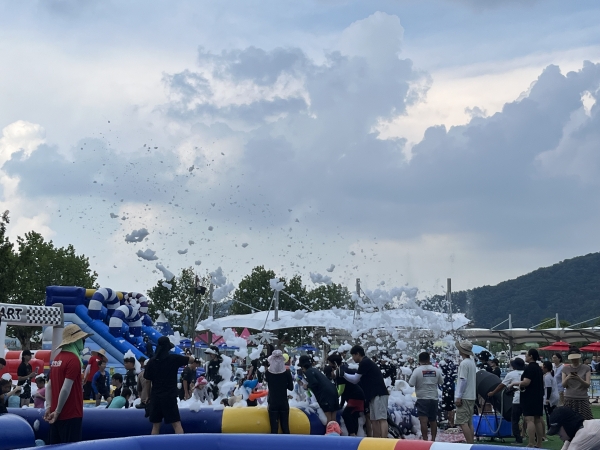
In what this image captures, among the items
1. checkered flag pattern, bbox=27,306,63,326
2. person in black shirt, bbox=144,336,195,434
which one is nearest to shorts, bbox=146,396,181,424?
person in black shirt, bbox=144,336,195,434

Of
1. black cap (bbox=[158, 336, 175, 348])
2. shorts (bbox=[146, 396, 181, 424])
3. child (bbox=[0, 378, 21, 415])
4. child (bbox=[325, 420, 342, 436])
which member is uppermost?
black cap (bbox=[158, 336, 175, 348])

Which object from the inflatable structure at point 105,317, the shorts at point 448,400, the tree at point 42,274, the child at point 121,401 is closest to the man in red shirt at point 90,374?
the child at point 121,401

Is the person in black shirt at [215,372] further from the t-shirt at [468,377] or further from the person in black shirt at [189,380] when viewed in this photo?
the t-shirt at [468,377]

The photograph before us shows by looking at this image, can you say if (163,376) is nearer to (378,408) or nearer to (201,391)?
(201,391)

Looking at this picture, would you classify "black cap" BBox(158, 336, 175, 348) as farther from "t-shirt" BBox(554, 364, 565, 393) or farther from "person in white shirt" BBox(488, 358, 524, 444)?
"t-shirt" BBox(554, 364, 565, 393)

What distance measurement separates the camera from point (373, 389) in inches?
417

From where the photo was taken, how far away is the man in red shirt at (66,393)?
302 inches

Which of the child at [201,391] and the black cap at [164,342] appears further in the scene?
the child at [201,391]

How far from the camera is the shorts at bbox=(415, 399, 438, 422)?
11.2m

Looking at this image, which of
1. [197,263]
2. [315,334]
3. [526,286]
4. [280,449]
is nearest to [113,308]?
[315,334]

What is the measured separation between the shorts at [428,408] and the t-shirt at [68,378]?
5141 millimetres

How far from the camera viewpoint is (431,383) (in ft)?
36.7

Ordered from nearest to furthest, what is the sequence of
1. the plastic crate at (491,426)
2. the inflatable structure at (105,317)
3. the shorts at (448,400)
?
the plastic crate at (491,426), the shorts at (448,400), the inflatable structure at (105,317)

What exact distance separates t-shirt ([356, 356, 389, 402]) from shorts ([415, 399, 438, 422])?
2.70 ft
